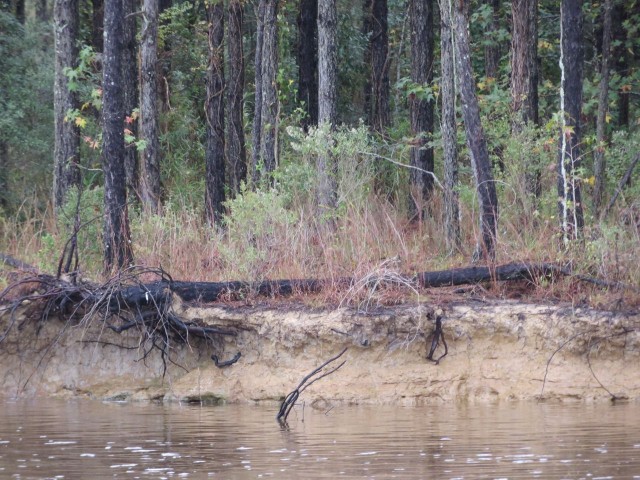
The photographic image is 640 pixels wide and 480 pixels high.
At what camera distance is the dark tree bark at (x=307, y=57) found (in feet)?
75.8

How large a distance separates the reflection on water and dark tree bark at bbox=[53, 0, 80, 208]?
26.7 ft

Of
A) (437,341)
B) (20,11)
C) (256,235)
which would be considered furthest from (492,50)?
(20,11)

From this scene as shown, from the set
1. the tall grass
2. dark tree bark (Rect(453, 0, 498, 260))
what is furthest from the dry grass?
dark tree bark (Rect(453, 0, 498, 260))

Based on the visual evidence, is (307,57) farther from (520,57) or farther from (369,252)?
(369,252)

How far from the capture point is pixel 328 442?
906cm

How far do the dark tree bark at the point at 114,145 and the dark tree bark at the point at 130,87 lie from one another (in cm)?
395

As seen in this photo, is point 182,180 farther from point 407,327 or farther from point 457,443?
point 457,443

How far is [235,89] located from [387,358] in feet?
35.1

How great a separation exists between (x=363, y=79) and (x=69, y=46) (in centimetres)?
1184

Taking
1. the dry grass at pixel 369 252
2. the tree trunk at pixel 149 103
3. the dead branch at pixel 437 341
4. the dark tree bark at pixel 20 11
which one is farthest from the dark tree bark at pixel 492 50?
the dark tree bark at pixel 20 11

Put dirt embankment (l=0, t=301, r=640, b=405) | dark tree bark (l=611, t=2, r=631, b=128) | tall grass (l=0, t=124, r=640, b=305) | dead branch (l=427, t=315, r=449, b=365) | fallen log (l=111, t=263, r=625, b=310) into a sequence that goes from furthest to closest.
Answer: dark tree bark (l=611, t=2, r=631, b=128) < tall grass (l=0, t=124, r=640, b=305) < fallen log (l=111, t=263, r=625, b=310) < dead branch (l=427, t=315, r=449, b=365) < dirt embankment (l=0, t=301, r=640, b=405)

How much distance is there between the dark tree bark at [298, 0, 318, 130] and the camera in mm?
23094

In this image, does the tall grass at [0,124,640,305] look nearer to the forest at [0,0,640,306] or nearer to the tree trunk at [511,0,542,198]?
the forest at [0,0,640,306]

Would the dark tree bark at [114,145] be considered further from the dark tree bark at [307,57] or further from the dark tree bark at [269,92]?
the dark tree bark at [307,57]
